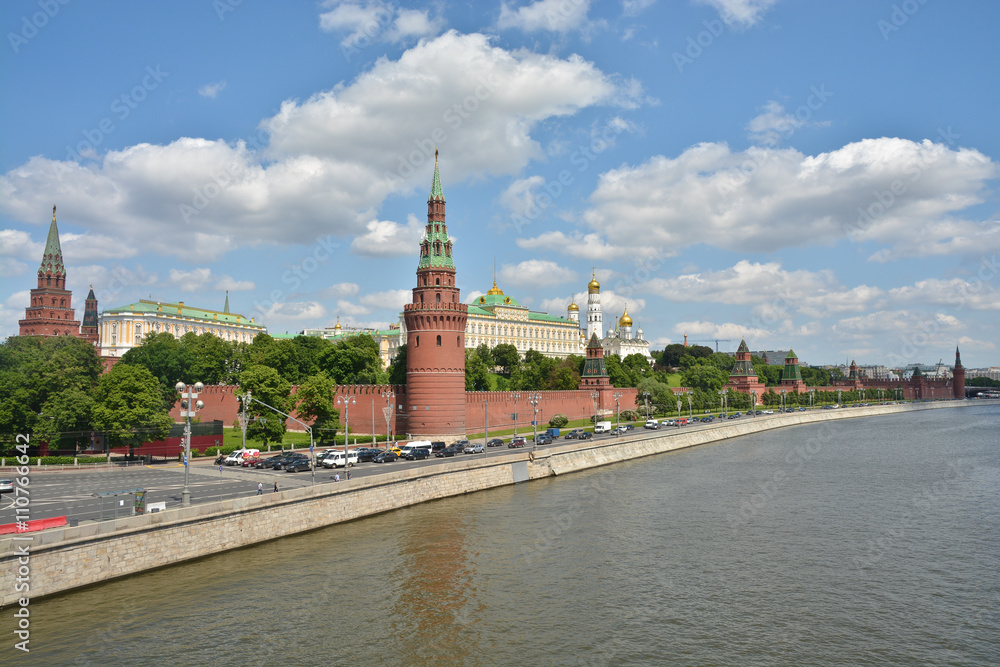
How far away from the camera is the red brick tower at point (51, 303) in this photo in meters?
115

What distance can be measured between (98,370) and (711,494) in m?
52.8

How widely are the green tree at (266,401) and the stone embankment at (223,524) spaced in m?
19.7

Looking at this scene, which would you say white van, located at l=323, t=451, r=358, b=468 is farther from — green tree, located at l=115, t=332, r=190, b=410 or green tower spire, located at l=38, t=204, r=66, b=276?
green tower spire, located at l=38, t=204, r=66, b=276

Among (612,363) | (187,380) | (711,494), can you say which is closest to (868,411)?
(612,363)

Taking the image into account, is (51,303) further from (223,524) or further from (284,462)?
(223,524)

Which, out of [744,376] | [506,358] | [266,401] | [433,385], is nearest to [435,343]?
[433,385]

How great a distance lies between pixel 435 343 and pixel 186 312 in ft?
364

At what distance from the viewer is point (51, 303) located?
4584 inches

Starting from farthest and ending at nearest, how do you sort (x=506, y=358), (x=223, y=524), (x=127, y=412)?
1. (x=506, y=358)
2. (x=127, y=412)
3. (x=223, y=524)

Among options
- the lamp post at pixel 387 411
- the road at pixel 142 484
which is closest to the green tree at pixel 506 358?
the lamp post at pixel 387 411

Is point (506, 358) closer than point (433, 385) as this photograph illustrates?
No

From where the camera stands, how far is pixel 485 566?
28.6 meters

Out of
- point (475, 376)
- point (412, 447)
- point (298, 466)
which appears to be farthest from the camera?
point (475, 376)

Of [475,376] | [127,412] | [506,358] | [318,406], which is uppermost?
[506,358]
